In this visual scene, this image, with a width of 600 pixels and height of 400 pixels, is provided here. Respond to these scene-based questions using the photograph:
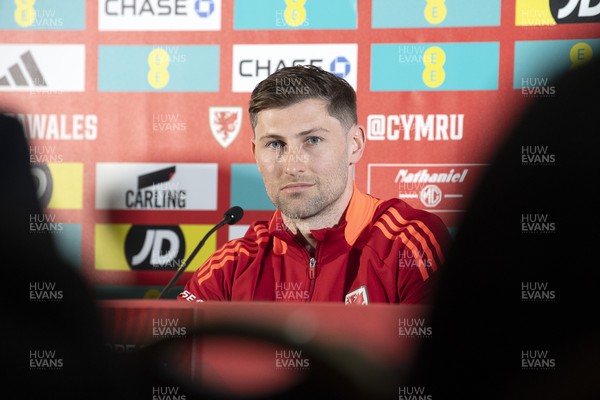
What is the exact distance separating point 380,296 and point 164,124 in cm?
76

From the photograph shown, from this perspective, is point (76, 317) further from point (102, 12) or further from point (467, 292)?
point (467, 292)

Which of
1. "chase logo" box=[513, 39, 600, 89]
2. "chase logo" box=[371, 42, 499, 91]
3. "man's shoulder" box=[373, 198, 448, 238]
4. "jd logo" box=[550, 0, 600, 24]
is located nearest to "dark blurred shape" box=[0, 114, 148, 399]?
"man's shoulder" box=[373, 198, 448, 238]

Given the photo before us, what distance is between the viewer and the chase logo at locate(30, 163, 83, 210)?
1.76 meters

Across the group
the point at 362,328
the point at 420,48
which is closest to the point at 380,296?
the point at 362,328

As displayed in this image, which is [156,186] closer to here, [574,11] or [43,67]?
[43,67]

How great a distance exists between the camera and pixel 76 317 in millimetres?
1754

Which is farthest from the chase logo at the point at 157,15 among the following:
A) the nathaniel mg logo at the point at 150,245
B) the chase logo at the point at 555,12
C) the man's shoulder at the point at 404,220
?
the chase logo at the point at 555,12

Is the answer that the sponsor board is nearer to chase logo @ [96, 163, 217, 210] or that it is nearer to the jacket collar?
the jacket collar

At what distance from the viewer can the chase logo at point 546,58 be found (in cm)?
163

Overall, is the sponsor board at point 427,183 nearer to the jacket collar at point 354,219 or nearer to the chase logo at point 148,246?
the jacket collar at point 354,219

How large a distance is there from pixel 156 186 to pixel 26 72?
0.49m

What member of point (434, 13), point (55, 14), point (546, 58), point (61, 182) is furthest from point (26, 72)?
point (546, 58)

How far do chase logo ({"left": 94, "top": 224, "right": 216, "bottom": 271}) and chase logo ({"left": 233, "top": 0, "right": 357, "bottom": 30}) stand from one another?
0.58 m

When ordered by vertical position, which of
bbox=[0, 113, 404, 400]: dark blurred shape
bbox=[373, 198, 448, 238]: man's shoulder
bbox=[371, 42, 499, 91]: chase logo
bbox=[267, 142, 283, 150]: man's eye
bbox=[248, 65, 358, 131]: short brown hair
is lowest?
bbox=[0, 113, 404, 400]: dark blurred shape
